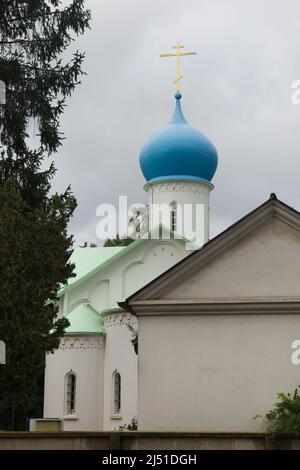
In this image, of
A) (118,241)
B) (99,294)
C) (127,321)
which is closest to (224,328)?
(127,321)

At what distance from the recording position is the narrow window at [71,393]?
26922mm

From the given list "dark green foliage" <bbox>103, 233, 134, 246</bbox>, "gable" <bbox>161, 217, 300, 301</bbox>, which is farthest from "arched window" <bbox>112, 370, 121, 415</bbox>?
"dark green foliage" <bbox>103, 233, 134, 246</bbox>

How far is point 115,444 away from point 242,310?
485cm

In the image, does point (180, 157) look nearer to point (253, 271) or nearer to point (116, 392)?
point (116, 392)

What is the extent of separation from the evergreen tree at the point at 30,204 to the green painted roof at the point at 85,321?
9.02 meters

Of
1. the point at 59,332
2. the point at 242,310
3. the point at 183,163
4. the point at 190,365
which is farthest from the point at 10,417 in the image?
the point at 183,163

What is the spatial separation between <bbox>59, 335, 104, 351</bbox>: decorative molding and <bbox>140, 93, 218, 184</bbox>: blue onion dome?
29.3 feet

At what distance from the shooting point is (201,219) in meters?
34.4

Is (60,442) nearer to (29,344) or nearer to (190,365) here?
(29,344)

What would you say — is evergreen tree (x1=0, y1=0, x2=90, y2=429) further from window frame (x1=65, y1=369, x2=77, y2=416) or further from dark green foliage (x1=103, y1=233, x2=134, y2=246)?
dark green foliage (x1=103, y1=233, x2=134, y2=246)

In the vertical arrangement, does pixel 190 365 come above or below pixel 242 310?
below

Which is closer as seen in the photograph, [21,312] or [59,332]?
[21,312]

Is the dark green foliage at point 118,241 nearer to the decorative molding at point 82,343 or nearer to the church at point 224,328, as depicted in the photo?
the decorative molding at point 82,343

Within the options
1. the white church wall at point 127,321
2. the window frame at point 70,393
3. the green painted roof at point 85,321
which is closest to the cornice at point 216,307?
the white church wall at point 127,321
